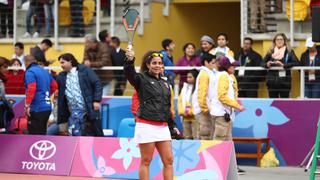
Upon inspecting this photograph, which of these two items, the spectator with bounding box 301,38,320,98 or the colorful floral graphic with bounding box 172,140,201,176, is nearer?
the colorful floral graphic with bounding box 172,140,201,176

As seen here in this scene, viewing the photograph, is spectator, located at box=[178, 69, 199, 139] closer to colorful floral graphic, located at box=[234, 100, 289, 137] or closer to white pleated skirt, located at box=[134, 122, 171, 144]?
colorful floral graphic, located at box=[234, 100, 289, 137]

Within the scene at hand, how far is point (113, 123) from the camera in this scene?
17.9m

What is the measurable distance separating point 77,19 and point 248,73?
5.31 m

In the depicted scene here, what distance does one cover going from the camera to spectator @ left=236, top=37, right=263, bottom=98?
16.9 m

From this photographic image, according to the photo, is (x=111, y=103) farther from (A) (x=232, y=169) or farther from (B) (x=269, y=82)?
(A) (x=232, y=169)

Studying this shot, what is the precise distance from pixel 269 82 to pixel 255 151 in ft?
4.50

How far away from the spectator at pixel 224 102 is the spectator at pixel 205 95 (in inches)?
16.2

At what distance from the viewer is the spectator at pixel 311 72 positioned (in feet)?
53.7

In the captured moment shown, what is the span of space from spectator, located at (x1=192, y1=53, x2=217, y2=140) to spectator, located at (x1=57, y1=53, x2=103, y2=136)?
1.84m

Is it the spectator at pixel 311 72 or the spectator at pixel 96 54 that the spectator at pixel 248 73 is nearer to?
the spectator at pixel 311 72

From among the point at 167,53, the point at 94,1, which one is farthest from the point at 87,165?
the point at 94,1

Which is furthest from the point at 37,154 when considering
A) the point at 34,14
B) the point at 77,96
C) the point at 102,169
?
the point at 34,14

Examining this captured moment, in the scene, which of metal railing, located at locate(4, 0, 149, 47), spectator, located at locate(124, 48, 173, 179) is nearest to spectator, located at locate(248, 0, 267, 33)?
metal railing, located at locate(4, 0, 149, 47)

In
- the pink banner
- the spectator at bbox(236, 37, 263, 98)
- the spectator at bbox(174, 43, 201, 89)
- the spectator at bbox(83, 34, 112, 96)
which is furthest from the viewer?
the spectator at bbox(83, 34, 112, 96)
